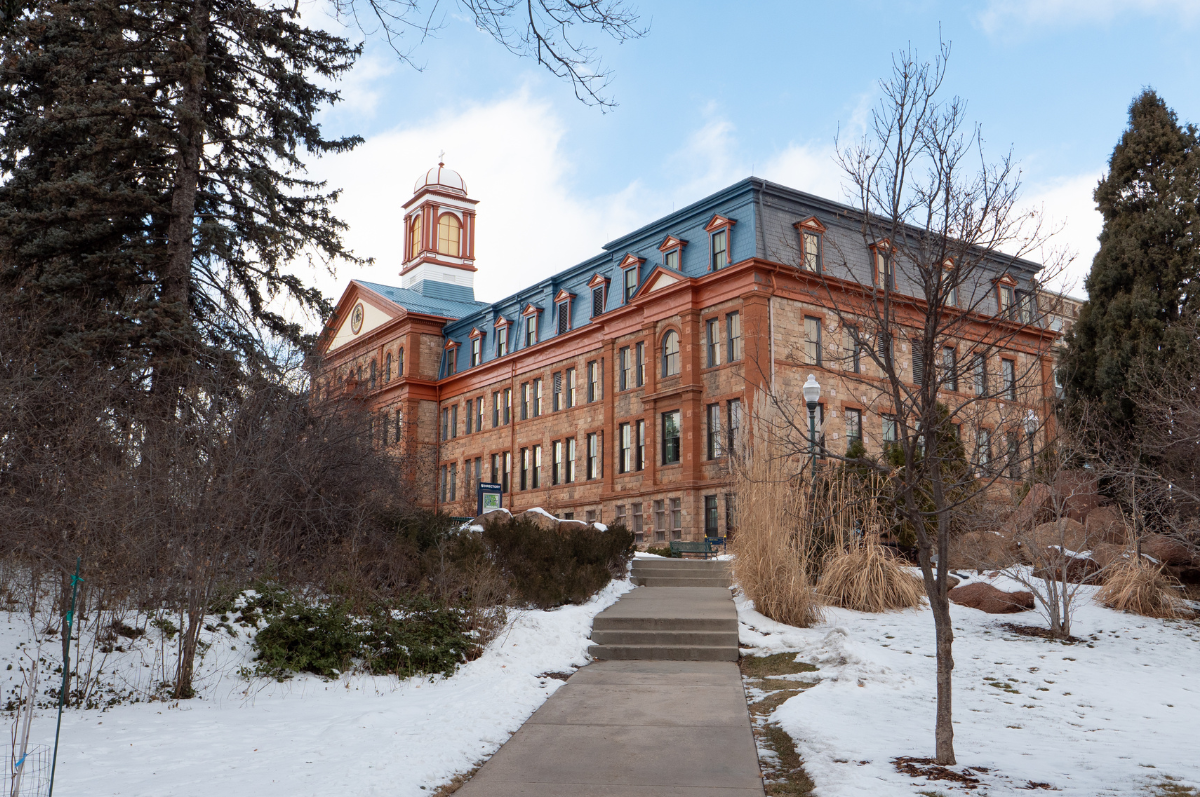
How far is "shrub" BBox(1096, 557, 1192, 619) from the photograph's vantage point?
1357 cm

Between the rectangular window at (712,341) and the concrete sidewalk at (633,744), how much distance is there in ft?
78.8

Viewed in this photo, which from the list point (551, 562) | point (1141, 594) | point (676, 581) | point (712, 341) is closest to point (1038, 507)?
point (1141, 594)

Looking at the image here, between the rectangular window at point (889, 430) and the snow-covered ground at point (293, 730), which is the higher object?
the rectangular window at point (889, 430)

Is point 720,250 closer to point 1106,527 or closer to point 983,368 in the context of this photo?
point 1106,527

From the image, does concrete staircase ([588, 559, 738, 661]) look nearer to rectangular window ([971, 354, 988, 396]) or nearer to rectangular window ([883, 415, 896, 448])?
rectangular window ([883, 415, 896, 448])

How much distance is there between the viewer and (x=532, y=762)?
6.15 metres

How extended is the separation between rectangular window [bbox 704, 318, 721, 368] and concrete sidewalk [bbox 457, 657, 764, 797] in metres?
24.0

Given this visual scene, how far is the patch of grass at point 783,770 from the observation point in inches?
221

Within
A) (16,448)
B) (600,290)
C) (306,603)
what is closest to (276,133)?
(16,448)

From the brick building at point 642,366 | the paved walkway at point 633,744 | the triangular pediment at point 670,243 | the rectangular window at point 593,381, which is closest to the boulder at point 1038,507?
the brick building at point 642,366

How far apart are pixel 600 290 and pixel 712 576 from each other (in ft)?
76.3

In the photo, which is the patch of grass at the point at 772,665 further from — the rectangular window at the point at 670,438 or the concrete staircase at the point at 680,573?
the rectangular window at the point at 670,438

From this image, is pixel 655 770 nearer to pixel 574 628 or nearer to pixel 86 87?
pixel 574 628

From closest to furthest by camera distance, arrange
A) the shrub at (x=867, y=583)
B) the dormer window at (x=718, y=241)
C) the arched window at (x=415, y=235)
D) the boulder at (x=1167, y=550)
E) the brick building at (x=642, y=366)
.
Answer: the shrub at (x=867, y=583), the boulder at (x=1167, y=550), the brick building at (x=642, y=366), the dormer window at (x=718, y=241), the arched window at (x=415, y=235)
